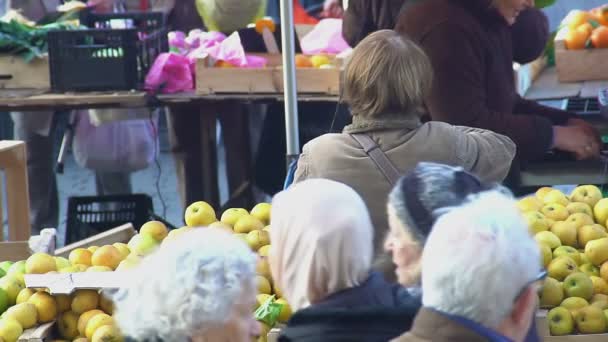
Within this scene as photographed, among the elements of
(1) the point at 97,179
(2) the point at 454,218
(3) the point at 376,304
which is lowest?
(1) the point at 97,179

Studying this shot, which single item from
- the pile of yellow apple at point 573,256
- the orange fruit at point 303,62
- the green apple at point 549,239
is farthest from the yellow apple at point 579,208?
the orange fruit at point 303,62

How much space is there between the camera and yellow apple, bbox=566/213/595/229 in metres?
3.74

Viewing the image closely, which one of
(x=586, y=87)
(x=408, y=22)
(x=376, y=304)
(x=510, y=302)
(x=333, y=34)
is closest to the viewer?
(x=510, y=302)

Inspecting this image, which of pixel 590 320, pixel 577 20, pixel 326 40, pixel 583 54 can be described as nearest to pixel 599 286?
pixel 590 320

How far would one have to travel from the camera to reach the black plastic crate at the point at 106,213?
18.8 feet

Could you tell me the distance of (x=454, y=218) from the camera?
6.48 ft

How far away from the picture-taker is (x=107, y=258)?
3.68 meters

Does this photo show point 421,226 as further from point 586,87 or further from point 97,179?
point 97,179

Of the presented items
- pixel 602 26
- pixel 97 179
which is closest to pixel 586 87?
pixel 602 26

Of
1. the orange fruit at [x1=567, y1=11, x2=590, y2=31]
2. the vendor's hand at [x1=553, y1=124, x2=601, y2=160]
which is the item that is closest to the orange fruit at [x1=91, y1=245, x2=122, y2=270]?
the vendor's hand at [x1=553, y1=124, x2=601, y2=160]

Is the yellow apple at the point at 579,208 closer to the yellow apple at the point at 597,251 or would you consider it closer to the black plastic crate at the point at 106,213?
the yellow apple at the point at 597,251

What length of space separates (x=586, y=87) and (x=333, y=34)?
1512 millimetres

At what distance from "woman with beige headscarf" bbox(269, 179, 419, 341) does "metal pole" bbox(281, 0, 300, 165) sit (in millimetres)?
2018

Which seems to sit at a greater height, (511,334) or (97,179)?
(511,334)
